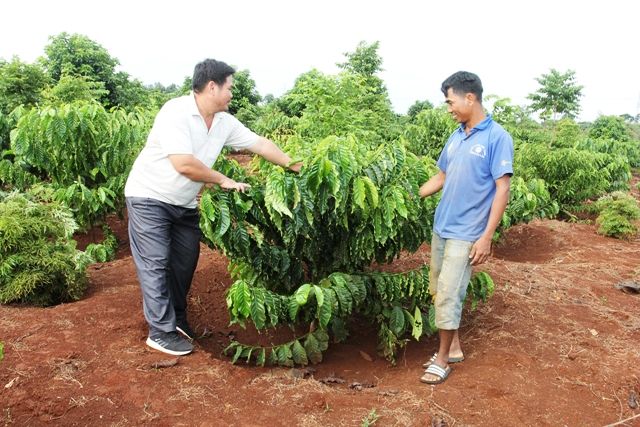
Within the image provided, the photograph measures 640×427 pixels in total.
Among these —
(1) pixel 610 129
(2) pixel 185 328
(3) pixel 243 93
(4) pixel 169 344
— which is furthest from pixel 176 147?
(1) pixel 610 129

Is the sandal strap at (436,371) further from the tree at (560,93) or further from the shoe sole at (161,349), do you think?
the tree at (560,93)

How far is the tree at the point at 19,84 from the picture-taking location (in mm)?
10828

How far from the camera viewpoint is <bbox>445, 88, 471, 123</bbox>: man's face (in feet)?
9.80

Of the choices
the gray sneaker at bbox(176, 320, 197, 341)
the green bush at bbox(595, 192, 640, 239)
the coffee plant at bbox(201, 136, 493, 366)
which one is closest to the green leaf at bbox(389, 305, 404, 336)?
the coffee plant at bbox(201, 136, 493, 366)

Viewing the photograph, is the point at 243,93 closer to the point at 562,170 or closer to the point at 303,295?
the point at 562,170

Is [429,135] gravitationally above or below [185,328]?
above

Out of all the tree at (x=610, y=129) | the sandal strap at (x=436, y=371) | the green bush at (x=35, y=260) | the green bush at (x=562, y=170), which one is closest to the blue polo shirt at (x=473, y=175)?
the sandal strap at (x=436, y=371)

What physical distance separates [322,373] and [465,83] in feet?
6.76

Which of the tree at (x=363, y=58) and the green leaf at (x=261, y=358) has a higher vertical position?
the tree at (x=363, y=58)

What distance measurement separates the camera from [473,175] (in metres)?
2.98

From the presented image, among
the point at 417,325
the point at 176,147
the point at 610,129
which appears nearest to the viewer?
the point at 176,147

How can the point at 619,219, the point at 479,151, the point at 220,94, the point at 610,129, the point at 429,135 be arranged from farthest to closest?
the point at 610,129 < the point at 429,135 < the point at 619,219 < the point at 220,94 < the point at 479,151

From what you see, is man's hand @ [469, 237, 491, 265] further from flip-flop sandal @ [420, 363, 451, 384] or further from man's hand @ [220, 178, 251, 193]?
man's hand @ [220, 178, 251, 193]

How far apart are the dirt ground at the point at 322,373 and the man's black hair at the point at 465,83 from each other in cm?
169
